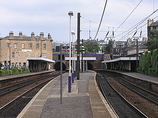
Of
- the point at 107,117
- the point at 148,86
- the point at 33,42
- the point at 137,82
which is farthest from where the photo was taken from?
the point at 33,42

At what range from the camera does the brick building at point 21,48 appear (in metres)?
67.9

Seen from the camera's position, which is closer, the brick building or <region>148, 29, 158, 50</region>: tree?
the brick building

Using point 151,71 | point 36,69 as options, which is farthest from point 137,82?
point 36,69

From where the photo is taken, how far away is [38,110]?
10391 mm

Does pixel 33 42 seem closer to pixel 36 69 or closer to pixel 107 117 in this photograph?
pixel 36 69

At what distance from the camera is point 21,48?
71.6m

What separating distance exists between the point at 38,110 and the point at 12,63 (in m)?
59.3

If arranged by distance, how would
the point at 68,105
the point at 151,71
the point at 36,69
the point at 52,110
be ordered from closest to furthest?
the point at 52,110, the point at 68,105, the point at 151,71, the point at 36,69

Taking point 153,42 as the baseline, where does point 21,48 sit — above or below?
below

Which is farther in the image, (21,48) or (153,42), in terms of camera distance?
(21,48)

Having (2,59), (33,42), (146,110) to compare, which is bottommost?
(146,110)

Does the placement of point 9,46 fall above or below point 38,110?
above

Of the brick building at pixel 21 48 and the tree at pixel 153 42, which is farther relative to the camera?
the tree at pixel 153 42

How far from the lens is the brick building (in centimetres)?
6788
